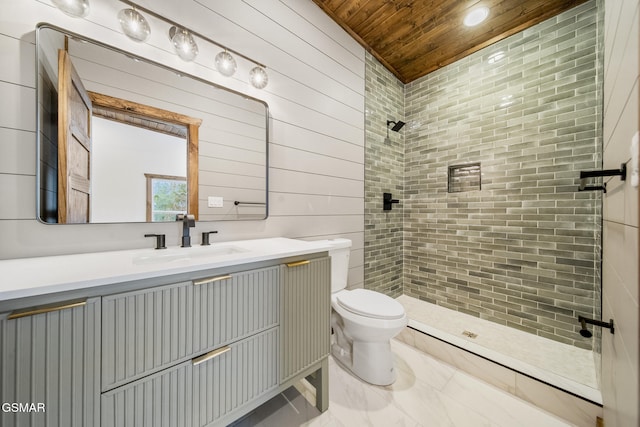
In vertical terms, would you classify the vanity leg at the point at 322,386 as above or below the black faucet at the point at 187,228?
below

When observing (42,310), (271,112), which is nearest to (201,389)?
(42,310)

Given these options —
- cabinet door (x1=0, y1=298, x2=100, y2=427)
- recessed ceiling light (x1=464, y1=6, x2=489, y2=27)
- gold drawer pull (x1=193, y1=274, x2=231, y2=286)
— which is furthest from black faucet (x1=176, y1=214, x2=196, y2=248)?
recessed ceiling light (x1=464, y1=6, x2=489, y2=27)

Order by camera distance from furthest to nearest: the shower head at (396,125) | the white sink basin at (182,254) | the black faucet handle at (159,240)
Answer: the shower head at (396,125) < the black faucet handle at (159,240) < the white sink basin at (182,254)

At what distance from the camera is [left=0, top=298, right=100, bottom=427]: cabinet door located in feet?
1.94

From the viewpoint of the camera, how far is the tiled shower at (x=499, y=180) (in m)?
1.75

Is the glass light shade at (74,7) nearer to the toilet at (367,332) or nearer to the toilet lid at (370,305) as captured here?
the toilet at (367,332)

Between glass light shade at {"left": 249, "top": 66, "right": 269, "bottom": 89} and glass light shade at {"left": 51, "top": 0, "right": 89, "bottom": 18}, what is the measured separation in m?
0.79

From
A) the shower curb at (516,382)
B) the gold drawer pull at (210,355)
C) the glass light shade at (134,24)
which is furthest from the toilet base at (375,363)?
the glass light shade at (134,24)

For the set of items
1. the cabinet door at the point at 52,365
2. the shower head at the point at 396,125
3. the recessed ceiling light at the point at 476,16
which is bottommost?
the cabinet door at the point at 52,365

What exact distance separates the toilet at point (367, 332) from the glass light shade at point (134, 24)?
1490 millimetres

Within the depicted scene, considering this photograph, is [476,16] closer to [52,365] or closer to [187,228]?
[187,228]

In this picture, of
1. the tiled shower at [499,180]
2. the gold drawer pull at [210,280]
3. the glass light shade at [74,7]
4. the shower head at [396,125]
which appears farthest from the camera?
the shower head at [396,125]

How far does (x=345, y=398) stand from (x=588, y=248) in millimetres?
2114

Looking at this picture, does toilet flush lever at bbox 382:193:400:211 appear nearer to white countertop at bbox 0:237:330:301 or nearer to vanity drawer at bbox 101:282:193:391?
white countertop at bbox 0:237:330:301
